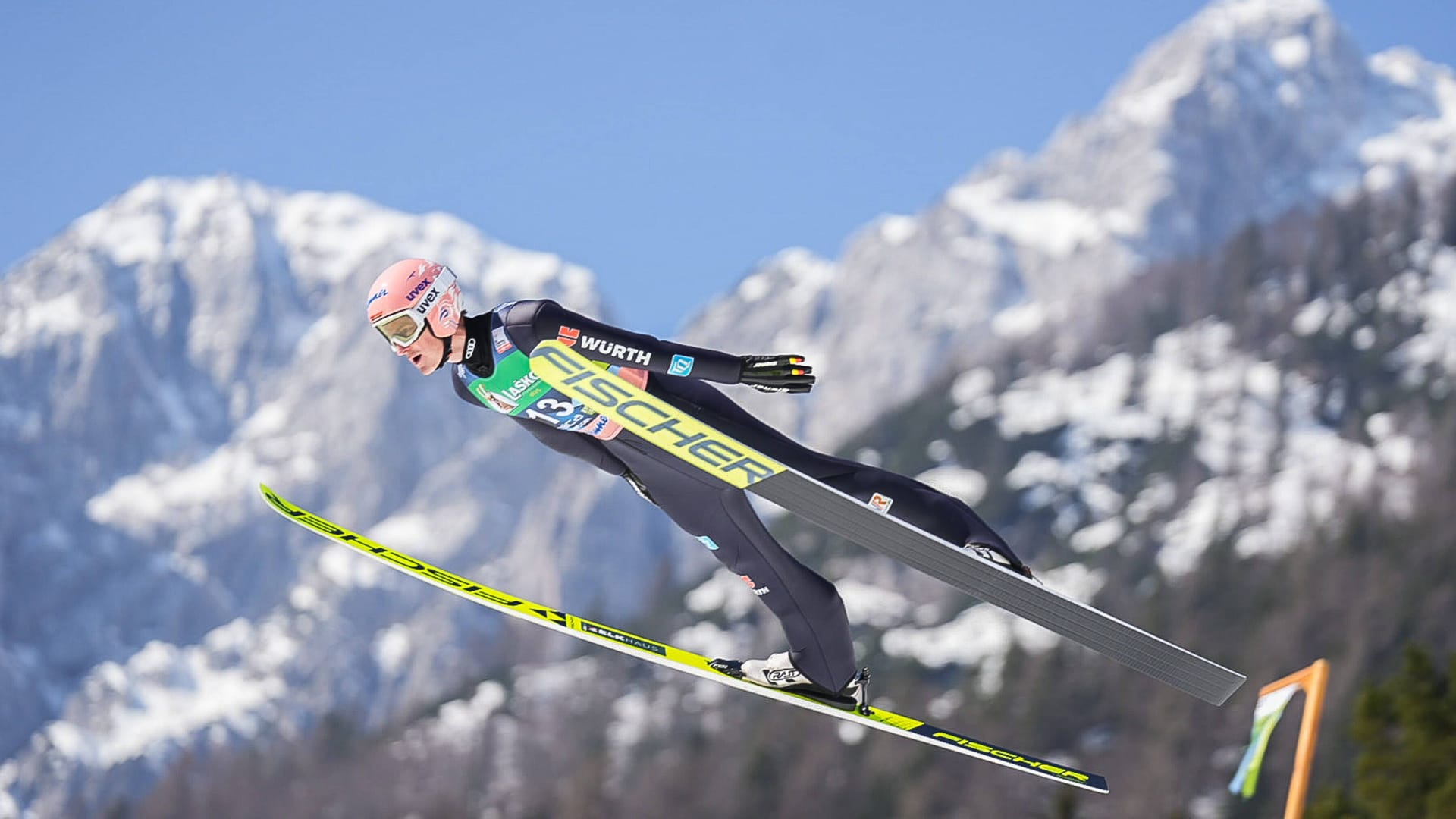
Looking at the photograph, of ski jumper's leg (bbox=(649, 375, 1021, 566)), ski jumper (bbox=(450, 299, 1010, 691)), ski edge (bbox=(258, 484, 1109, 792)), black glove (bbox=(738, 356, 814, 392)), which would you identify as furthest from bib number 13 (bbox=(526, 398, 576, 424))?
ski edge (bbox=(258, 484, 1109, 792))

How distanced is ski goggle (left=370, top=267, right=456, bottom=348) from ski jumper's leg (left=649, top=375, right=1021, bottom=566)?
45.9 inches

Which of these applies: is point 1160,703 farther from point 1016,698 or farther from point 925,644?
point 925,644

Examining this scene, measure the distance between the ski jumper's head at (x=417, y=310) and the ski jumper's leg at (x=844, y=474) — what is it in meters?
1.07

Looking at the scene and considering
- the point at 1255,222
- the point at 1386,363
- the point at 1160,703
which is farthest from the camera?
the point at 1255,222

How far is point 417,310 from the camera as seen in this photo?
24.8 ft

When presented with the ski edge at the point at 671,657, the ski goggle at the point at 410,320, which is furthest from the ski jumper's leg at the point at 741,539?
the ski goggle at the point at 410,320

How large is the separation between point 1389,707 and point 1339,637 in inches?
2221

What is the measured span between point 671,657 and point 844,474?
1804 mm

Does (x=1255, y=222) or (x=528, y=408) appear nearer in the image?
(x=528, y=408)

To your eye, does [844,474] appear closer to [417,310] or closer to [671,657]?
[671,657]

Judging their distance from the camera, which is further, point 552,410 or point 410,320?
point 552,410

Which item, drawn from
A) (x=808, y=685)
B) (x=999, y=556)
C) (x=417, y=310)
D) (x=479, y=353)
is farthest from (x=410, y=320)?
(x=999, y=556)

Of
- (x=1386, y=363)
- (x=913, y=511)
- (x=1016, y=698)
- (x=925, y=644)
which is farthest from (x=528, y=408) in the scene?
(x=1386, y=363)

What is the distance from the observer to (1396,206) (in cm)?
16262
